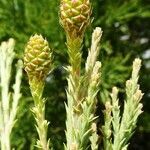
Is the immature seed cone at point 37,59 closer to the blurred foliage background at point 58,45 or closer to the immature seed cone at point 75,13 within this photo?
the immature seed cone at point 75,13

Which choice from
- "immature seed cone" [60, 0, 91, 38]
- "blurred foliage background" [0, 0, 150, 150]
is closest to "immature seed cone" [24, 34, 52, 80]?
"immature seed cone" [60, 0, 91, 38]

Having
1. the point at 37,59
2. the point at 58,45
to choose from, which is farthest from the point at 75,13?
the point at 58,45

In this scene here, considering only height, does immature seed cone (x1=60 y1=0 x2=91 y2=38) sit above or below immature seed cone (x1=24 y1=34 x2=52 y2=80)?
above

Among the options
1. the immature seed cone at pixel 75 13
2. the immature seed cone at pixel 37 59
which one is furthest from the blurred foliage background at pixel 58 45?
Result: the immature seed cone at pixel 75 13

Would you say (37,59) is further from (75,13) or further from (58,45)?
(58,45)

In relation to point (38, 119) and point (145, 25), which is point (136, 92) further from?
point (145, 25)

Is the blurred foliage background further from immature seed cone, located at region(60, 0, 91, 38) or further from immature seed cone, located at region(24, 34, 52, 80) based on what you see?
immature seed cone, located at region(60, 0, 91, 38)
